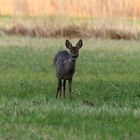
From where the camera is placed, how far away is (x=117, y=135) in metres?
7.16

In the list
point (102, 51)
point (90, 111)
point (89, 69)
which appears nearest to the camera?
point (90, 111)

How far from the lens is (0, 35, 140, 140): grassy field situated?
7288 millimetres

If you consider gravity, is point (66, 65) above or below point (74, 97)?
above

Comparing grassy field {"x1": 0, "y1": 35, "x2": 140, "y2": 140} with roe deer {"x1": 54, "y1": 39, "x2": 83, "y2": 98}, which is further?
roe deer {"x1": 54, "y1": 39, "x2": 83, "y2": 98}

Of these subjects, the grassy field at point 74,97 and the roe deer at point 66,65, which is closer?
the grassy field at point 74,97

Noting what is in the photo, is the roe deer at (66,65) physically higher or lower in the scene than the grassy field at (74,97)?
higher

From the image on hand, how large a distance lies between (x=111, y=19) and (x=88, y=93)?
1419cm

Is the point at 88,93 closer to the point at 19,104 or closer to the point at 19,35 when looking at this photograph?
the point at 19,104

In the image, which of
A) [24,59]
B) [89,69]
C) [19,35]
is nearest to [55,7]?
[19,35]

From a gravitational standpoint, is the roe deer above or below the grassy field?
above

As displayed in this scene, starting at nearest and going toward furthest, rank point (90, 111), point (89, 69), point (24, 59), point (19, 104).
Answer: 1. point (90, 111)
2. point (19, 104)
3. point (89, 69)
4. point (24, 59)

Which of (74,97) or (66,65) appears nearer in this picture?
(66,65)

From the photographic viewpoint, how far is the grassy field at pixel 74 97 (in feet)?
23.9

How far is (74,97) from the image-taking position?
1069cm
